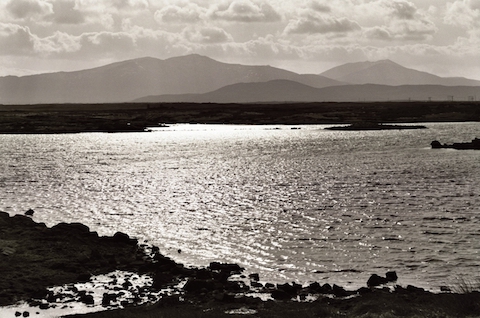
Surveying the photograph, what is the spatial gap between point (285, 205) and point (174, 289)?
1079 inches

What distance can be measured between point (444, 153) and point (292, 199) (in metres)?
56.8

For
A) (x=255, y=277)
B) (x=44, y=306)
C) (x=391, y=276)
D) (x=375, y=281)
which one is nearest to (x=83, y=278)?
(x=44, y=306)

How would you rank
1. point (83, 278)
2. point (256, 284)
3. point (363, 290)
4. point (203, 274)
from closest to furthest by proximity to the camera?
point (363, 290), point (256, 284), point (203, 274), point (83, 278)

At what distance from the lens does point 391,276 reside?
1272 inches

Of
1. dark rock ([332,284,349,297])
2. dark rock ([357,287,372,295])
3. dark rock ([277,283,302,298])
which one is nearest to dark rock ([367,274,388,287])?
dark rock ([357,287,372,295])

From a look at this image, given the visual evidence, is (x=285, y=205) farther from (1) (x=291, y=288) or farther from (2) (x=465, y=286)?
(2) (x=465, y=286)

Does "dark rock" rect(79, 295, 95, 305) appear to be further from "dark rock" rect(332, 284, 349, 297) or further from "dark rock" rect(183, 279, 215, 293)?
"dark rock" rect(332, 284, 349, 297)

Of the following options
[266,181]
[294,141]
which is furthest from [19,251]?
[294,141]

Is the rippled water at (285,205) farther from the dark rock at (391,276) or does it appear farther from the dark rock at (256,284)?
the dark rock at (256,284)

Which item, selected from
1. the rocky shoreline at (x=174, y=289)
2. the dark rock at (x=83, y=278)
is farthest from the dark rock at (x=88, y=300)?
the dark rock at (x=83, y=278)

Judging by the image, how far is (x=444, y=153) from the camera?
351ft

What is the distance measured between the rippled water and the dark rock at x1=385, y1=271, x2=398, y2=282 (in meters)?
0.51

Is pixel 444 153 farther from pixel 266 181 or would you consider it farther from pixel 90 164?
pixel 90 164

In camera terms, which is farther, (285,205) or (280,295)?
(285,205)
